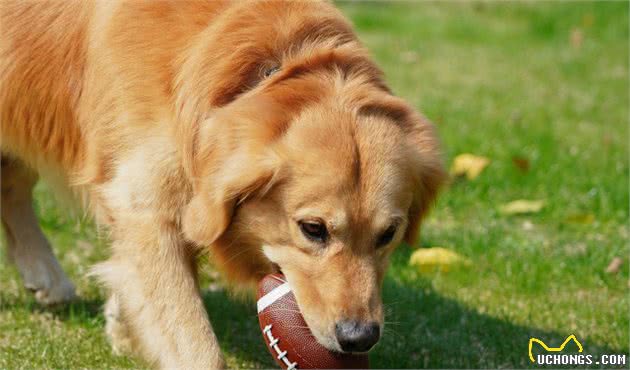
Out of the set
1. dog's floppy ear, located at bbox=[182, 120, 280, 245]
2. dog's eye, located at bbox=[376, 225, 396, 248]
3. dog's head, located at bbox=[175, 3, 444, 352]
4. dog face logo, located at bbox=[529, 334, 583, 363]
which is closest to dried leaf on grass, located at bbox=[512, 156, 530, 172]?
dog face logo, located at bbox=[529, 334, 583, 363]

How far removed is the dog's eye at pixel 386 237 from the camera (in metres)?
3.68

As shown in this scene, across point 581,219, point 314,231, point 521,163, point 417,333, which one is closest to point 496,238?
point 581,219

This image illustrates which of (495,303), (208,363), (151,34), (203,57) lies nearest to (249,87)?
(203,57)

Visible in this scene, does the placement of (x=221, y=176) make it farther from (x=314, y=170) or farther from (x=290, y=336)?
(x=290, y=336)

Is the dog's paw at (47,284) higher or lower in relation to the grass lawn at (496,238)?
higher

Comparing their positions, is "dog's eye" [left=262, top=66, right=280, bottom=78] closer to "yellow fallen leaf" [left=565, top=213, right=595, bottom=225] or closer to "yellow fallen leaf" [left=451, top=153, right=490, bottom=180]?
"yellow fallen leaf" [left=565, top=213, right=595, bottom=225]

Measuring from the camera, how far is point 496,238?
20.2ft

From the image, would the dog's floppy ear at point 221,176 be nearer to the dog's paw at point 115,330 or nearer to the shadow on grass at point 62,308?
the dog's paw at point 115,330

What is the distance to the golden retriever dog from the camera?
141 inches

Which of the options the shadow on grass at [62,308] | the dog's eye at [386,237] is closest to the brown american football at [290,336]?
the dog's eye at [386,237]

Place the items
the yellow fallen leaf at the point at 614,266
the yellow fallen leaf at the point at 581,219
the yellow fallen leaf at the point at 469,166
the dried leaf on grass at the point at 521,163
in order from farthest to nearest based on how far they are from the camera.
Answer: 1. the dried leaf on grass at the point at 521,163
2. the yellow fallen leaf at the point at 469,166
3. the yellow fallen leaf at the point at 581,219
4. the yellow fallen leaf at the point at 614,266

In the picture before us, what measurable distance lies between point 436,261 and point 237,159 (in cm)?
242

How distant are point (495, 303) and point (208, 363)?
2.09 m

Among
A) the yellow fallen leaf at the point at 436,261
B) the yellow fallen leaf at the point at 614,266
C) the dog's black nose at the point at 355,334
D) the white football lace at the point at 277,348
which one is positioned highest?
the dog's black nose at the point at 355,334
